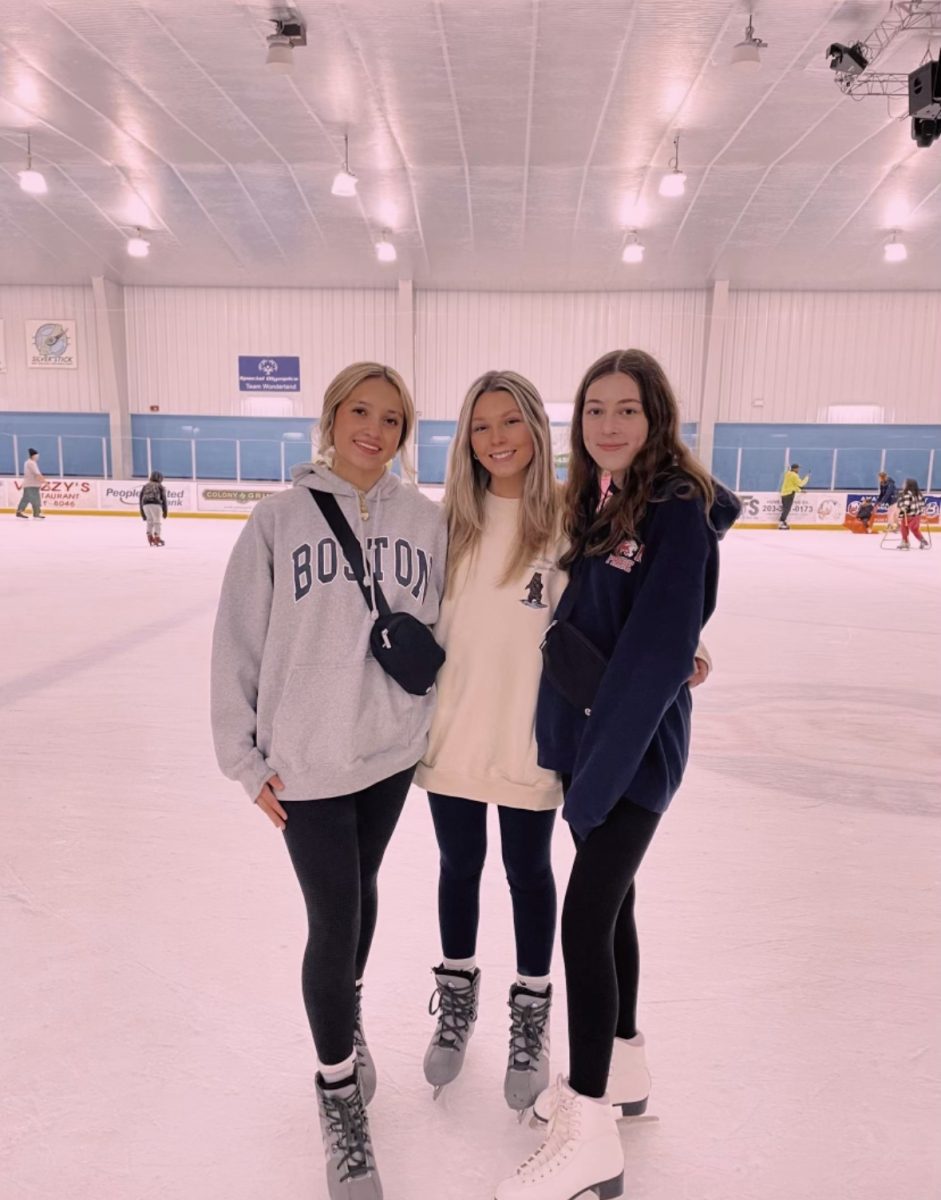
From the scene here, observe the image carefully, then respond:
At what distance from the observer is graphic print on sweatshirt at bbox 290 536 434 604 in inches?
62.2

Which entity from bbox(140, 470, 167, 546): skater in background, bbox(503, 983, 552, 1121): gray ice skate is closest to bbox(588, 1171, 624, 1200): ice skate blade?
bbox(503, 983, 552, 1121): gray ice skate

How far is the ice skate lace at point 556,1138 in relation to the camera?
4.93 ft

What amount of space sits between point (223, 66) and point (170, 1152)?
41.6 feet

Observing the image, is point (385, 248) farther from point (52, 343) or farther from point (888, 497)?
point (888, 497)

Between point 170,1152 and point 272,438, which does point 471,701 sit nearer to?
point 170,1152

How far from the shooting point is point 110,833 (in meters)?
3.05

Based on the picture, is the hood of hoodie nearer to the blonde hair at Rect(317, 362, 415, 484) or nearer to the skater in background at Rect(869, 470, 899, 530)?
the blonde hair at Rect(317, 362, 415, 484)

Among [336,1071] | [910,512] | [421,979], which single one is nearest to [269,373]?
[910,512]

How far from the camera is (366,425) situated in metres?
1.65

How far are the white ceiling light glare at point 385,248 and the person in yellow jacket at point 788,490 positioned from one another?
9.59 metres

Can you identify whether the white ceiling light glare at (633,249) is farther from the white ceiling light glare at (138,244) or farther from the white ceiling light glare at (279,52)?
the white ceiling light glare at (138,244)

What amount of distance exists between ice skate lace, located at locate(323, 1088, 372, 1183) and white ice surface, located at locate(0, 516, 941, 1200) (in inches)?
3.7

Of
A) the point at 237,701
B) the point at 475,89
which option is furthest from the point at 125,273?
the point at 237,701

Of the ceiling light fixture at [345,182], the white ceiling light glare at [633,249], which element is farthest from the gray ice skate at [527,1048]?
the white ceiling light glare at [633,249]
